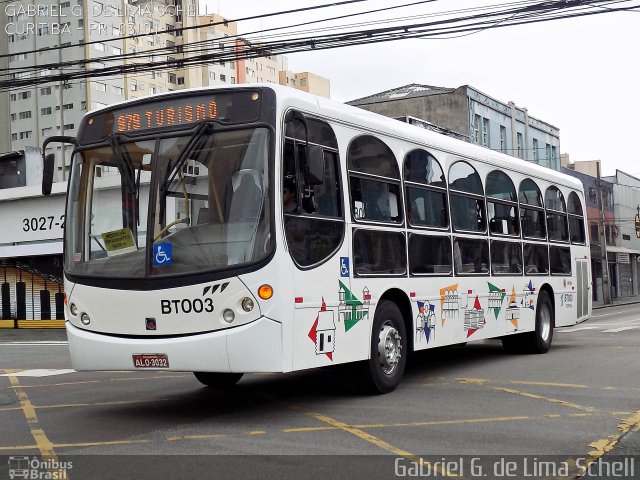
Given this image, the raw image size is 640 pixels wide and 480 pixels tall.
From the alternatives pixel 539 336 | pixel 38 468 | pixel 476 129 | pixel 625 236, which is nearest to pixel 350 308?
pixel 38 468

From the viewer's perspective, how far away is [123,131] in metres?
8.41

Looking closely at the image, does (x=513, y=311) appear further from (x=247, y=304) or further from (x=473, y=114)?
(x=473, y=114)

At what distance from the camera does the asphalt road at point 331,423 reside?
6090 millimetres

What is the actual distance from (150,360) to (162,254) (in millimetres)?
987

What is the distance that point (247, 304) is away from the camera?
7.45 meters

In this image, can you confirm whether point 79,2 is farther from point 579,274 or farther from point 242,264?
point 242,264

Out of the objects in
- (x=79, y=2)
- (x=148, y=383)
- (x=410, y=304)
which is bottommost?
(x=148, y=383)

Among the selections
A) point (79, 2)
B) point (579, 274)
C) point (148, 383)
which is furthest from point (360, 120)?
point (79, 2)

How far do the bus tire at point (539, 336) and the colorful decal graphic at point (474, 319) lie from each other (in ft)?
7.91

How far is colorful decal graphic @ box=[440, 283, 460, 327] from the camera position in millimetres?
10625

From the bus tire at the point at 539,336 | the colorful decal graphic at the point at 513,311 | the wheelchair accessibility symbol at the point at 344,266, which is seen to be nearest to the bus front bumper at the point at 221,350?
the wheelchair accessibility symbol at the point at 344,266

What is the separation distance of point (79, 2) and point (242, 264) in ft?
275

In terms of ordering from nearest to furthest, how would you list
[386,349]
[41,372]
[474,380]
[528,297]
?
1. [386,349]
2. [474,380]
3. [41,372]
4. [528,297]

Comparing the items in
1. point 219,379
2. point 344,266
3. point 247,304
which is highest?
point 344,266
